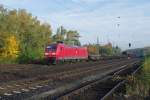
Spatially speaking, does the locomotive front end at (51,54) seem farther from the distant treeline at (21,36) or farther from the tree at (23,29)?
the tree at (23,29)

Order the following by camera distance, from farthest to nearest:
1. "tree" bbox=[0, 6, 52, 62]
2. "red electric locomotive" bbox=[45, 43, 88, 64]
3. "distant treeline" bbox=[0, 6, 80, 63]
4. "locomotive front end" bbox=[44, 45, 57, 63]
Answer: "tree" bbox=[0, 6, 52, 62]
"distant treeline" bbox=[0, 6, 80, 63]
"red electric locomotive" bbox=[45, 43, 88, 64]
"locomotive front end" bbox=[44, 45, 57, 63]

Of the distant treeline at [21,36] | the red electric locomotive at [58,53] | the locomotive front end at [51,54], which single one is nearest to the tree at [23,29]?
the distant treeline at [21,36]

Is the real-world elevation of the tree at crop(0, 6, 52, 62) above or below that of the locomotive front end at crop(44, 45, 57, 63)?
above

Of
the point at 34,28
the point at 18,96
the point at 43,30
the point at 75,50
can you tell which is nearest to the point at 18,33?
the point at 34,28

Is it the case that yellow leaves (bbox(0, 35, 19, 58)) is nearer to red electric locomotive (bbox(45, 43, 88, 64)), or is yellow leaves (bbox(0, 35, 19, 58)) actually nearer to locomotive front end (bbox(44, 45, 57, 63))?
red electric locomotive (bbox(45, 43, 88, 64))

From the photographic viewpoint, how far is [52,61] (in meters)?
50.0

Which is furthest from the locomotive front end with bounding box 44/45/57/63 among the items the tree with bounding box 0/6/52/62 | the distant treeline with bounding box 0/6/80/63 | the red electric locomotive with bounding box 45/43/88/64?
the tree with bounding box 0/6/52/62

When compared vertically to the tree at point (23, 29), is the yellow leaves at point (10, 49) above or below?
below

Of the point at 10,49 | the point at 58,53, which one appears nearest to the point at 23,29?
the point at 10,49

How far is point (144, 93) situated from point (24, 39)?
67752mm

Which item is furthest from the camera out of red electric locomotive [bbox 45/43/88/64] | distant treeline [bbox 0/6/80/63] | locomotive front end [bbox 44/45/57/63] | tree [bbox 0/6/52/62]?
tree [bbox 0/6/52/62]

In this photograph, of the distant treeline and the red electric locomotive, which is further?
the distant treeline

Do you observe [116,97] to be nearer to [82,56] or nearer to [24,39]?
[82,56]

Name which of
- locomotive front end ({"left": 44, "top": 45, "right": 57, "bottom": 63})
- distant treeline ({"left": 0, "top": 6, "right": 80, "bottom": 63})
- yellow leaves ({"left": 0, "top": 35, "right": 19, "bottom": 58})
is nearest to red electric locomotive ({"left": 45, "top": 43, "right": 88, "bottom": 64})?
locomotive front end ({"left": 44, "top": 45, "right": 57, "bottom": 63})
